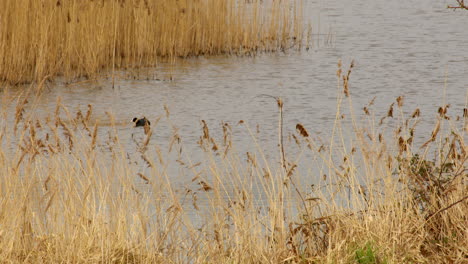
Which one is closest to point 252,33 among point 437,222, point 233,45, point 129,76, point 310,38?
point 233,45

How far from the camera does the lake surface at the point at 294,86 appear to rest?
7996 millimetres

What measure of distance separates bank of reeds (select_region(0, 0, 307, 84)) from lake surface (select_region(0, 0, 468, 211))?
0.78 ft

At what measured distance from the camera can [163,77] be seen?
10.4 metres

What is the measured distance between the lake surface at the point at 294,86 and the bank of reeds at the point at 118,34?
0.24m

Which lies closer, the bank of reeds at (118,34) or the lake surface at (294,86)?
the lake surface at (294,86)

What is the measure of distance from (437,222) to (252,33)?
7859 mm

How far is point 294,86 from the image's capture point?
32.1 ft

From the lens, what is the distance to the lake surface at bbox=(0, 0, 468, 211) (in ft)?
26.2

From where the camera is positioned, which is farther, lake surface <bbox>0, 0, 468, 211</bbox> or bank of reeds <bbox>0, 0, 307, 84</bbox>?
bank of reeds <bbox>0, 0, 307, 84</bbox>

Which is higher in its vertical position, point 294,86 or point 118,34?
point 118,34

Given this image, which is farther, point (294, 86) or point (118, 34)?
point (118, 34)

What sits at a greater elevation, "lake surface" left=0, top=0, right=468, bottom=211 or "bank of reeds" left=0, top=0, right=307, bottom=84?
"bank of reeds" left=0, top=0, right=307, bottom=84

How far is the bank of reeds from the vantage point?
9531 mm

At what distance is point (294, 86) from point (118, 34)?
2.33 metres
